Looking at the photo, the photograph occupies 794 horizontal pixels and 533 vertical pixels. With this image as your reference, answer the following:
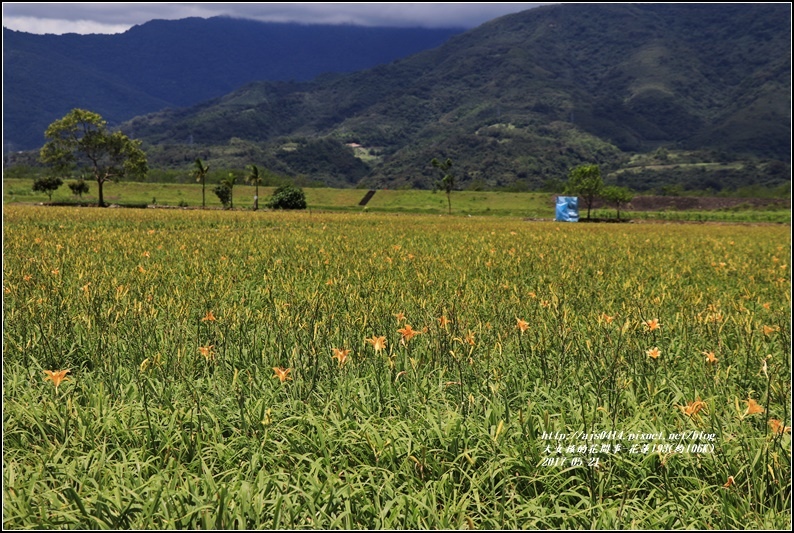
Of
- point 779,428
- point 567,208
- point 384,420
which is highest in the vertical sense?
point 567,208

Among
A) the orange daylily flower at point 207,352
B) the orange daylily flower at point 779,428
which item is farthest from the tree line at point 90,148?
the orange daylily flower at point 779,428

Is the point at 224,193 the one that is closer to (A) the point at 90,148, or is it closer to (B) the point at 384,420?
(A) the point at 90,148

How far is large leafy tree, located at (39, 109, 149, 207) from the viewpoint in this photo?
66500 mm

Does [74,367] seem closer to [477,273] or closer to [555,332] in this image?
[555,332]

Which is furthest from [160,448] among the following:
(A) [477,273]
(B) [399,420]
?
(A) [477,273]

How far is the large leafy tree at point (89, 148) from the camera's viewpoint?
6650 cm

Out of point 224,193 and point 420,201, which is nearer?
point 224,193

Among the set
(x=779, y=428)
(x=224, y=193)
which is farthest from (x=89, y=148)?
(x=779, y=428)

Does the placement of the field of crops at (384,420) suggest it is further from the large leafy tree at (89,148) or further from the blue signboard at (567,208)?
the large leafy tree at (89,148)

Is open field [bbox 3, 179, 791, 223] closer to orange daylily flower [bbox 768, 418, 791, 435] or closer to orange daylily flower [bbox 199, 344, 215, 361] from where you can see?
orange daylily flower [bbox 199, 344, 215, 361]

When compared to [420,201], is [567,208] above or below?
below

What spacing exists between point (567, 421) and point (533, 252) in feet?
36.5

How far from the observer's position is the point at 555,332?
540 cm

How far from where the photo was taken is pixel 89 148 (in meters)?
71.8
